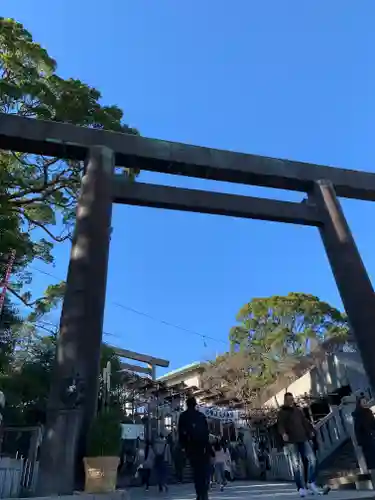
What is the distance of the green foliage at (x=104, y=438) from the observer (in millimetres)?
4438

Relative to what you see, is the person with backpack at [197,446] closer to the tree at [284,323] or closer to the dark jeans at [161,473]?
the dark jeans at [161,473]

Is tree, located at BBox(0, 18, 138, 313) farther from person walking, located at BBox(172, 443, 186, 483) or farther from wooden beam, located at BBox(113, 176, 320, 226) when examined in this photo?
person walking, located at BBox(172, 443, 186, 483)

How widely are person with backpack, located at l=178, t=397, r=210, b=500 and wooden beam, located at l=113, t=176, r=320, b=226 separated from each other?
3.95m

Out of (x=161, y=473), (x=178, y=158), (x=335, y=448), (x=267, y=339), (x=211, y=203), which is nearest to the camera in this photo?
(x=178, y=158)

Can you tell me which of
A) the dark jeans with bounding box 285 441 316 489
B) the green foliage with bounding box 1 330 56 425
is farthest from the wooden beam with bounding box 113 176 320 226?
the green foliage with bounding box 1 330 56 425

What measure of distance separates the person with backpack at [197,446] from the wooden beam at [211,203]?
395 centimetres

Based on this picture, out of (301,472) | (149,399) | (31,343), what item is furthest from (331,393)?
(301,472)

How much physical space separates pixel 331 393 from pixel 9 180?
14.8 metres

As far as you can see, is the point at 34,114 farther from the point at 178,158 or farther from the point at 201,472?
the point at 201,472

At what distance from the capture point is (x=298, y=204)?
8805 mm

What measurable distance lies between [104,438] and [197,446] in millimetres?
1172

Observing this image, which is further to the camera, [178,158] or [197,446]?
[178,158]

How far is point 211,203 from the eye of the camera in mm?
8328

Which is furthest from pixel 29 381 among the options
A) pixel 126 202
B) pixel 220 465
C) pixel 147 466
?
pixel 126 202
